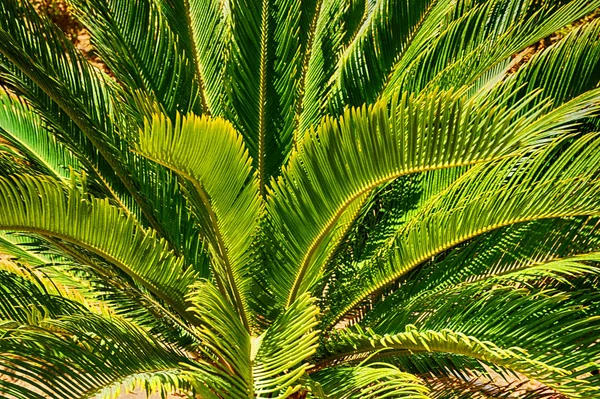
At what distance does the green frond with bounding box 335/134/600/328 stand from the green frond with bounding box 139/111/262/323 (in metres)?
0.51

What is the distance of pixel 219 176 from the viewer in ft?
7.11

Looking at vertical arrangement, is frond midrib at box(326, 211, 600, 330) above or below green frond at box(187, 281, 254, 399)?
above

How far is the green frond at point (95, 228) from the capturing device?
1959mm

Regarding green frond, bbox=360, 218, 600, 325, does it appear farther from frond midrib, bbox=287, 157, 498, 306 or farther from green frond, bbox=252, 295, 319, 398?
green frond, bbox=252, 295, 319, 398

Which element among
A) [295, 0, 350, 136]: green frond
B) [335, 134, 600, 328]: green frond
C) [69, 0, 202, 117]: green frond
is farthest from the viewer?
[295, 0, 350, 136]: green frond

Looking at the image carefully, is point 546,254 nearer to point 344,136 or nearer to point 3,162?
point 344,136

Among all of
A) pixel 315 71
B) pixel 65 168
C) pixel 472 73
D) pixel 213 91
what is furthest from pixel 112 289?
pixel 472 73

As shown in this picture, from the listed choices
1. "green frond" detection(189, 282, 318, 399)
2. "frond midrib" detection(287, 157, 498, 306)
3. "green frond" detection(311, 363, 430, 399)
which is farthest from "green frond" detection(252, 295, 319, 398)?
"frond midrib" detection(287, 157, 498, 306)

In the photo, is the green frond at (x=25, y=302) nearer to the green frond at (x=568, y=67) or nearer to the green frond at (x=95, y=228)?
the green frond at (x=95, y=228)

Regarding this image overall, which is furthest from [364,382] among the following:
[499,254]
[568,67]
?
[568,67]

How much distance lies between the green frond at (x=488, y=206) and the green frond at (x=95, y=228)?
713mm

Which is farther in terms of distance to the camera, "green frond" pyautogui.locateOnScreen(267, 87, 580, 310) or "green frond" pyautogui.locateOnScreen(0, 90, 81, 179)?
"green frond" pyautogui.locateOnScreen(0, 90, 81, 179)

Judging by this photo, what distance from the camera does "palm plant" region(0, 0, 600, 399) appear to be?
1.93m

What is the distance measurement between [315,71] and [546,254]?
4.66 feet
